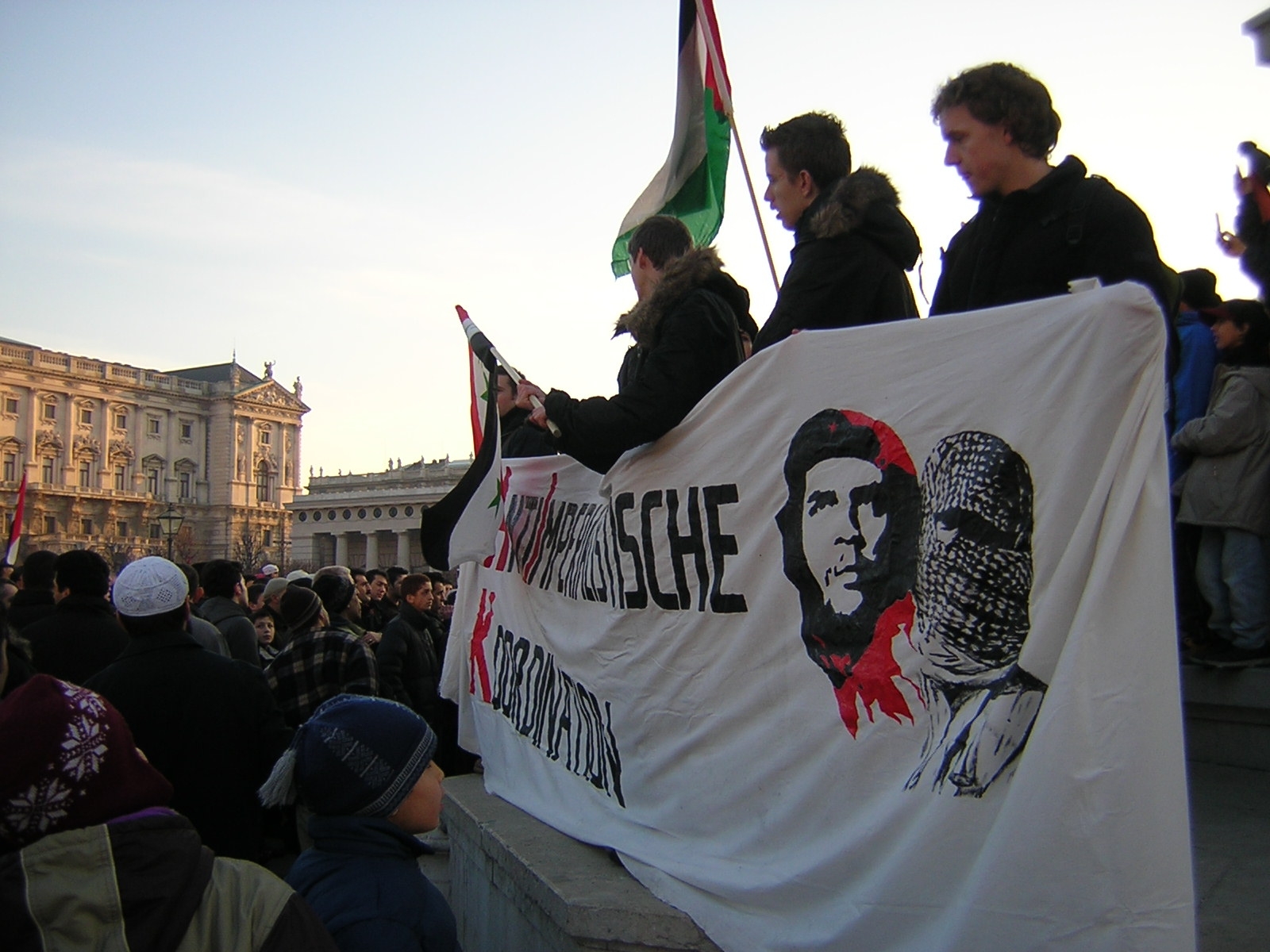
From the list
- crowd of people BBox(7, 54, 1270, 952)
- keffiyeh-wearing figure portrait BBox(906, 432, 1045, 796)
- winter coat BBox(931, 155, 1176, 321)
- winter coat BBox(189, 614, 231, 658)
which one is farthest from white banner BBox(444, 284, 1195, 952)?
winter coat BBox(189, 614, 231, 658)

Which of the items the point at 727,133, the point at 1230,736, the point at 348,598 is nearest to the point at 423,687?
the point at 348,598

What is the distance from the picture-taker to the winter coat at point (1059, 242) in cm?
237

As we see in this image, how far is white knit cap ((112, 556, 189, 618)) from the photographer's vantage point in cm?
330

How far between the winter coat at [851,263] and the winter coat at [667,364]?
0.19 metres

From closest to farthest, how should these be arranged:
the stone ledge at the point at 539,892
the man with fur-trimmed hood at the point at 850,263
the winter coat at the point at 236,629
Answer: the stone ledge at the point at 539,892, the man with fur-trimmed hood at the point at 850,263, the winter coat at the point at 236,629

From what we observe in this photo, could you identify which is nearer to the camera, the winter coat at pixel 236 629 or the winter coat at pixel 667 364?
the winter coat at pixel 667 364

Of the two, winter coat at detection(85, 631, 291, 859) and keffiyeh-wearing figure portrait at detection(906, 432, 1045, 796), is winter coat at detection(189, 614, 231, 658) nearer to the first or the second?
winter coat at detection(85, 631, 291, 859)

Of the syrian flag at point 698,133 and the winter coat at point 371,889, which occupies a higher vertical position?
the syrian flag at point 698,133

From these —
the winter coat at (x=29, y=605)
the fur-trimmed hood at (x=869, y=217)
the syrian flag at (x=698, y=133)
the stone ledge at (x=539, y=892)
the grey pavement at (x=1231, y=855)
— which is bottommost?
the stone ledge at (x=539, y=892)

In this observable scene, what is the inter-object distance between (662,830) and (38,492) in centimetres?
8818

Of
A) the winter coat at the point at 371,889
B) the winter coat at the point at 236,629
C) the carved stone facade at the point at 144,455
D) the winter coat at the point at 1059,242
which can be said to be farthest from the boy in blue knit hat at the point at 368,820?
the carved stone facade at the point at 144,455

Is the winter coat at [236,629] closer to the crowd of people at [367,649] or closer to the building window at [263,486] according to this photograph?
the crowd of people at [367,649]

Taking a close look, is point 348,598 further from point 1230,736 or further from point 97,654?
point 1230,736

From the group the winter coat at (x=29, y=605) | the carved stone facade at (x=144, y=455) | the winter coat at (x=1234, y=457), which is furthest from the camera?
the carved stone facade at (x=144, y=455)
